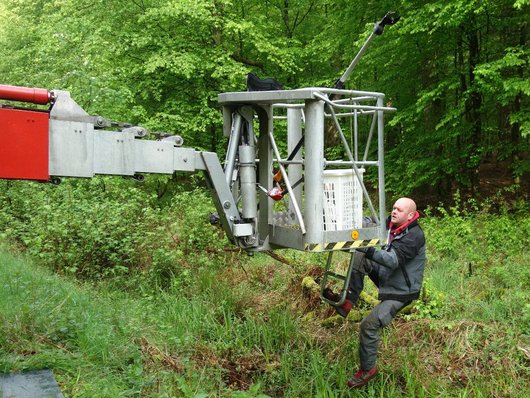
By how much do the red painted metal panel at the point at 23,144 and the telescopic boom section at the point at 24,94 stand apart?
10 centimetres

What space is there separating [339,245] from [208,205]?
633 cm

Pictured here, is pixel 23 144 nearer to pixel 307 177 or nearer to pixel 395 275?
pixel 307 177

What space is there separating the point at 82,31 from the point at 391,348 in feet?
35.3

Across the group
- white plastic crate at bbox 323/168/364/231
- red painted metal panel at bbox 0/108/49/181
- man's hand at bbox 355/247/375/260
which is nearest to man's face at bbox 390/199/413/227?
man's hand at bbox 355/247/375/260

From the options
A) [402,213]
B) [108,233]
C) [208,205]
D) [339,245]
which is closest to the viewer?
[339,245]

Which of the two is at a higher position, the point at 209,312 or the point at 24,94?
the point at 24,94

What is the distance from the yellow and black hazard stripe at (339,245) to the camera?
459 centimetres

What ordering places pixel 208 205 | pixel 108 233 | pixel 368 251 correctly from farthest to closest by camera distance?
pixel 208 205 < pixel 108 233 < pixel 368 251

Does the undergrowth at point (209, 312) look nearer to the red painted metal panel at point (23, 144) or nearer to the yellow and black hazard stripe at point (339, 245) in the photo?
the yellow and black hazard stripe at point (339, 245)

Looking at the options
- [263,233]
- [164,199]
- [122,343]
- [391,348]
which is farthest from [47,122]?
[164,199]

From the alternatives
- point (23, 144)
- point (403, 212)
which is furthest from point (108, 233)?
point (23, 144)

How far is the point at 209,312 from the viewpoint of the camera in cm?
722

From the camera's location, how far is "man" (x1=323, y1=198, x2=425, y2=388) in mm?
5492

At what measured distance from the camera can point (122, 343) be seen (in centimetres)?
545
